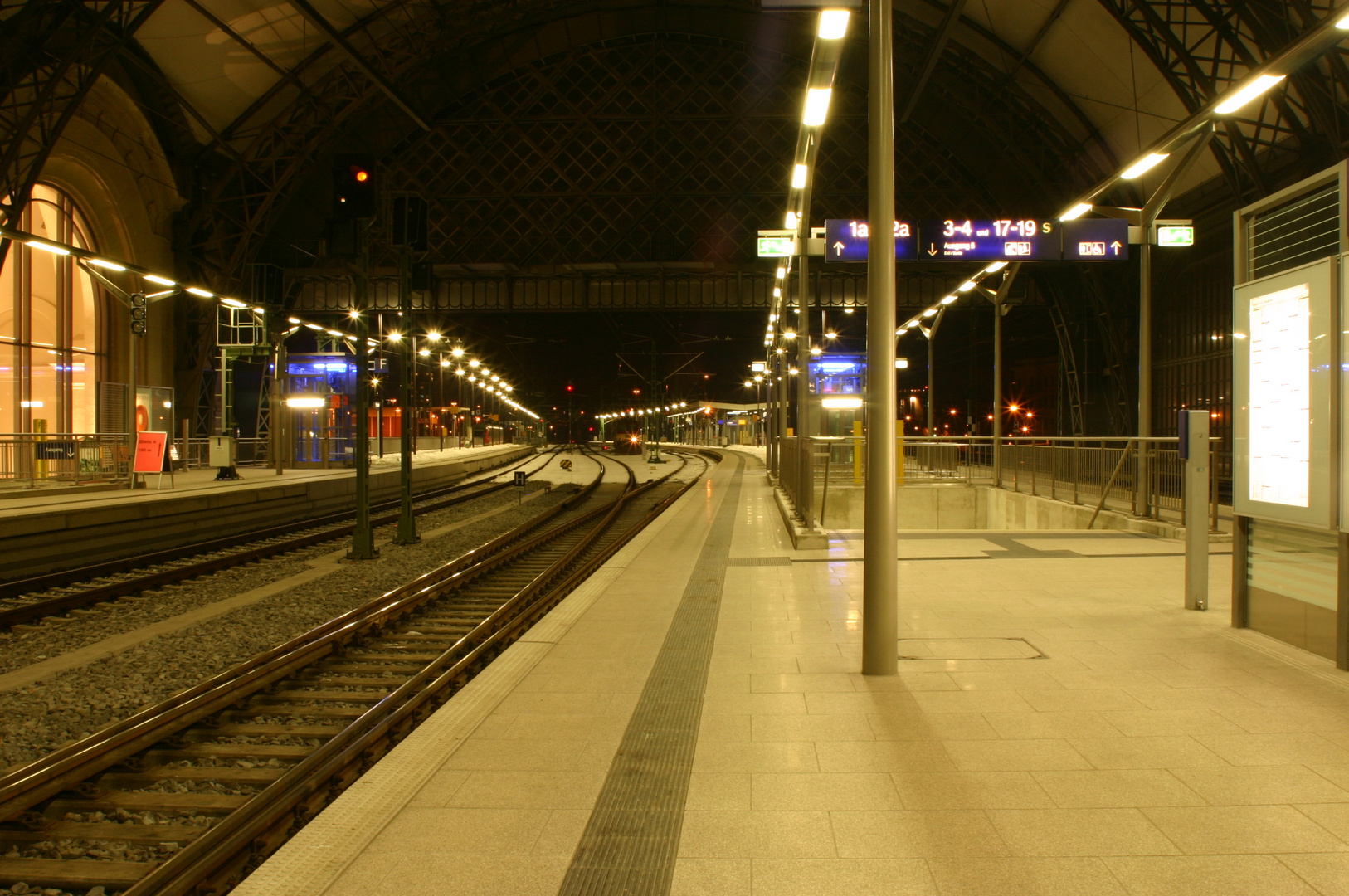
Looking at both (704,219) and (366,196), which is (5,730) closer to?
(366,196)

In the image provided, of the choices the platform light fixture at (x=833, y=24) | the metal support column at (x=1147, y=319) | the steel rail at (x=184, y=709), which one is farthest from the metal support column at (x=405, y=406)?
the metal support column at (x=1147, y=319)

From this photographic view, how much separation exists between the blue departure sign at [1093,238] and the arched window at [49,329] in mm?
26683

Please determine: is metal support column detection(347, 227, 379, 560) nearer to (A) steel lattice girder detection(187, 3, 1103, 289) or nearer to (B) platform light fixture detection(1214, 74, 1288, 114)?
(B) platform light fixture detection(1214, 74, 1288, 114)

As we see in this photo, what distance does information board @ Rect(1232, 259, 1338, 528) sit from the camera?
5.71 meters

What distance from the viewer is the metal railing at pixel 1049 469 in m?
13.6

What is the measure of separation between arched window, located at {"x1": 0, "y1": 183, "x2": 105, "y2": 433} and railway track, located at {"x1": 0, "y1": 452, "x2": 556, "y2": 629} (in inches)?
529

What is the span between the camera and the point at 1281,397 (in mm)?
6223

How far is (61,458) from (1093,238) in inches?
886

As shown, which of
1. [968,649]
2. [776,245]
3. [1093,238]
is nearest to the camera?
[968,649]

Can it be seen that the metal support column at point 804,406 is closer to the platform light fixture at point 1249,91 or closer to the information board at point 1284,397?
the platform light fixture at point 1249,91

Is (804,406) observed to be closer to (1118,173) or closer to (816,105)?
(1118,173)

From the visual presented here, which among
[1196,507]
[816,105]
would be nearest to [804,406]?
[816,105]

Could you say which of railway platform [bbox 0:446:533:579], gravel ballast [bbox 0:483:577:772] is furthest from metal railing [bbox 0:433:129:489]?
gravel ballast [bbox 0:483:577:772]

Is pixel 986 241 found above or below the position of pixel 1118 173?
below
